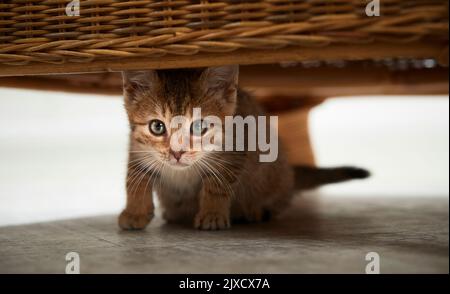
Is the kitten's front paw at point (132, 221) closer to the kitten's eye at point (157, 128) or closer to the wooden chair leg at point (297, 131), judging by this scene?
the kitten's eye at point (157, 128)

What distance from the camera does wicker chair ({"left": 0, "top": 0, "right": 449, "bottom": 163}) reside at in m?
1.08

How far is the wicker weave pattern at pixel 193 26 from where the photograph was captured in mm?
1071

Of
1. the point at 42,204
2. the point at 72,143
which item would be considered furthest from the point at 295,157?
the point at 72,143

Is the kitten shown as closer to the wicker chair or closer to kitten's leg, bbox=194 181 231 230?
kitten's leg, bbox=194 181 231 230

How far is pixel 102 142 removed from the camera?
349cm

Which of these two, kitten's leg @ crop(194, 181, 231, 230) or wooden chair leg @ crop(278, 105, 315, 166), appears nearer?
kitten's leg @ crop(194, 181, 231, 230)

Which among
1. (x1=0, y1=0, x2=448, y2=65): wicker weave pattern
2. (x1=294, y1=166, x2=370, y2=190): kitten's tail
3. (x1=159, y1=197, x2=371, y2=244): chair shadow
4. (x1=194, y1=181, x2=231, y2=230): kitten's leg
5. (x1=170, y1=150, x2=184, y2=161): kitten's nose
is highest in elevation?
(x1=0, y1=0, x2=448, y2=65): wicker weave pattern

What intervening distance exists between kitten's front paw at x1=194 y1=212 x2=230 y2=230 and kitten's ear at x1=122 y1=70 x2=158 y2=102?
1.35ft

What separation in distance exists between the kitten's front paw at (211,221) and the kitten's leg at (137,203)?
0.51 feet

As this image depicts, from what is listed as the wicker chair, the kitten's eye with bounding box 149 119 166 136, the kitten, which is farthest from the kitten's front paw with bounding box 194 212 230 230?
the wicker chair

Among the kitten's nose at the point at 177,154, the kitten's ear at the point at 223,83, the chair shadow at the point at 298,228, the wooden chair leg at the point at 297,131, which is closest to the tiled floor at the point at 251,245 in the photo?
the chair shadow at the point at 298,228

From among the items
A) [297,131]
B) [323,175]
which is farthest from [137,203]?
[297,131]
